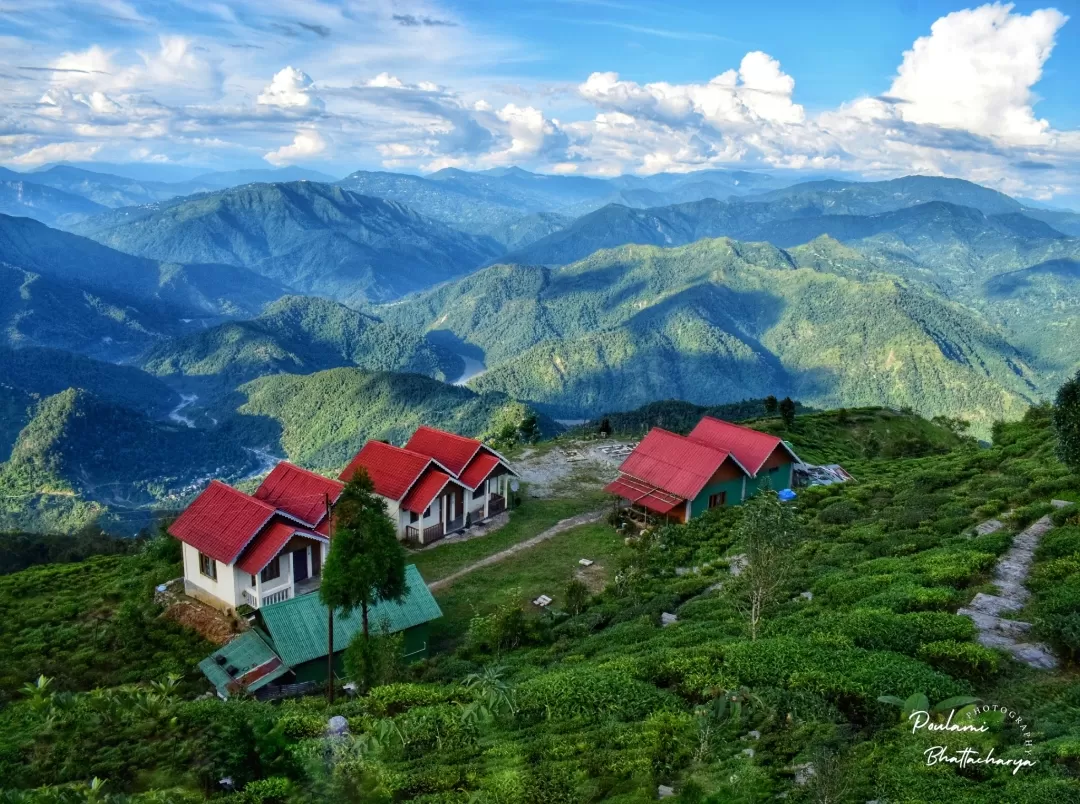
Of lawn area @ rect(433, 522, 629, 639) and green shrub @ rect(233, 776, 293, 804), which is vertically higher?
green shrub @ rect(233, 776, 293, 804)

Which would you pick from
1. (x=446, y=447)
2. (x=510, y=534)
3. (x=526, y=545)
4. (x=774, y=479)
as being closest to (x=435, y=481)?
(x=446, y=447)

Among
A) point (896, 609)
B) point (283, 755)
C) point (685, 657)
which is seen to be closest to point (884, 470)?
point (896, 609)

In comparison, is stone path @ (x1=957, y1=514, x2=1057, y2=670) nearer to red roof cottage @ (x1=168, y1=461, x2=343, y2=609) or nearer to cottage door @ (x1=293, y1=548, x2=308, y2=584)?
red roof cottage @ (x1=168, y1=461, x2=343, y2=609)

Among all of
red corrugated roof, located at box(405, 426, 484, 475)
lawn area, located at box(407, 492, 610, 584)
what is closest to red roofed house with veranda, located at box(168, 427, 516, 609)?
lawn area, located at box(407, 492, 610, 584)

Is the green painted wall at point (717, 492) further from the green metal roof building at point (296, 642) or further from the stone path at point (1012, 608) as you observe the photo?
the stone path at point (1012, 608)

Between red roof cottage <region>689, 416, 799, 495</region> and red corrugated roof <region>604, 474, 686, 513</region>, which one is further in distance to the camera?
red roof cottage <region>689, 416, 799, 495</region>

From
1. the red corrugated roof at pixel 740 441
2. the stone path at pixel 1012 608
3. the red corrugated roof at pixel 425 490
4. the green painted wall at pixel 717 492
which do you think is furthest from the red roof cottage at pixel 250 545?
the stone path at pixel 1012 608

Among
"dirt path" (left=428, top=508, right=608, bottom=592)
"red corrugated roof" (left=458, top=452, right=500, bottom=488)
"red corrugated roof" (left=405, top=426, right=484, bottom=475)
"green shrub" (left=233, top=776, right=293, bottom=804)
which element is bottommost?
"dirt path" (left=428, top=508, right=608, bottom=592)

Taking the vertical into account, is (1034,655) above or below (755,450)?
above

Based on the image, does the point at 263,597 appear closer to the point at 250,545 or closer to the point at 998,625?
the point at 250,545
